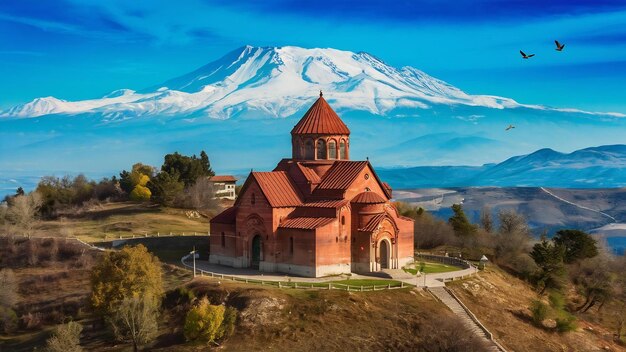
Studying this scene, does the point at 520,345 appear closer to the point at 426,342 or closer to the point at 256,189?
the point at 426,342

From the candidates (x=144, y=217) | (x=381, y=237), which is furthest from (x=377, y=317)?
(x=144, y=217)

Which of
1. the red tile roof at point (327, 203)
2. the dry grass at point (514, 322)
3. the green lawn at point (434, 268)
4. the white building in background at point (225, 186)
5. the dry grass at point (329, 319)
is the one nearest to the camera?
the dry grass at point (329, 319)

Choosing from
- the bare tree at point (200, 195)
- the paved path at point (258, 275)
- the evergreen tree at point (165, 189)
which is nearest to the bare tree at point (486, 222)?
the paved path at point (258, 275)

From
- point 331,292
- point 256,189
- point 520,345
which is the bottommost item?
point 520,345

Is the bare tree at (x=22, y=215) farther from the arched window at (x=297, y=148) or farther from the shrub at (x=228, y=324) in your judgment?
the shrub at (x=228, y=324)

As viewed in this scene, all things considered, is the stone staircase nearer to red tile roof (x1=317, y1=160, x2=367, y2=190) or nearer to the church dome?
red tile roof (x1=317, y1=160, x2=367, y2=190)

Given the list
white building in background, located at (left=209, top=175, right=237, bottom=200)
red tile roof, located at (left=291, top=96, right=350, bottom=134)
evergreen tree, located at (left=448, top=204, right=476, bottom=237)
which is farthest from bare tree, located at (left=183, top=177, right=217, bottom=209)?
red tile roof, located at (left=291, top=96, right=350, bottom=134)
